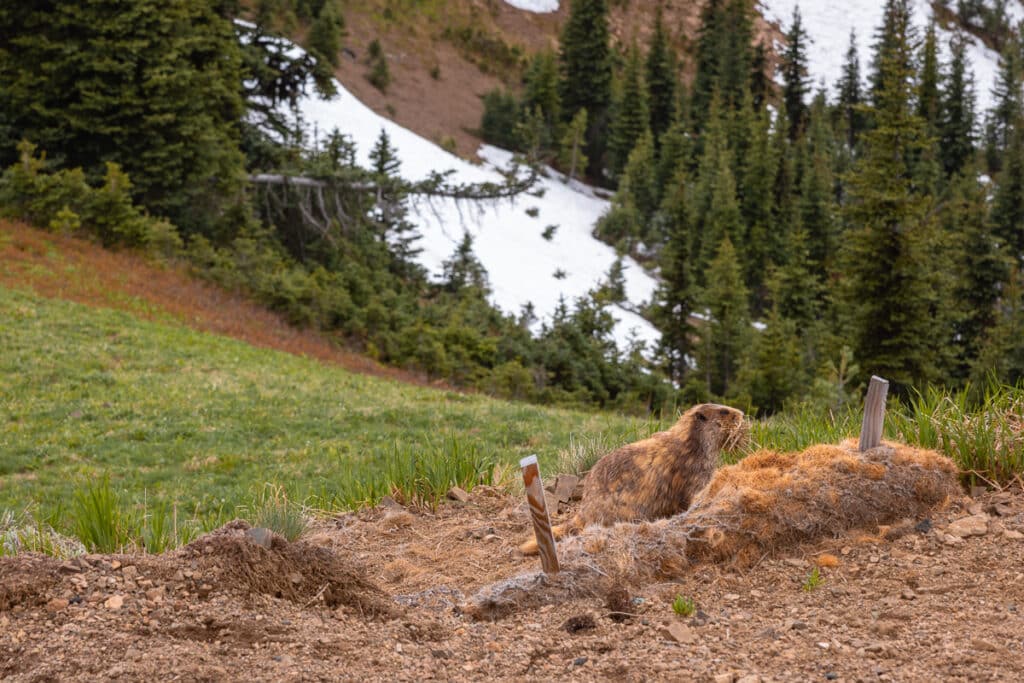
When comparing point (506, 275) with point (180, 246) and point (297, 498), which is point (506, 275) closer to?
point (180, 246)

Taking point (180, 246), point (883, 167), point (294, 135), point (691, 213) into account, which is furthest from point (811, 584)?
point (691, 213)

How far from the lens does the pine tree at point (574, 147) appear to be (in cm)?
5397

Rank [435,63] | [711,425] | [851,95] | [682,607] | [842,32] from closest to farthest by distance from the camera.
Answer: [682,607] < [711,425] < [435,63] < [851,95] < [842,32]

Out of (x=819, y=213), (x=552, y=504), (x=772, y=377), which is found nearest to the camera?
(x=552, y=504)

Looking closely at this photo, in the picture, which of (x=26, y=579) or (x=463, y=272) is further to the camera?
(x=463, y=272)

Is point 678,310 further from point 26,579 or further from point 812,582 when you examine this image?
point 26,579

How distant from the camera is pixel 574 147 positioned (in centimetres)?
5475

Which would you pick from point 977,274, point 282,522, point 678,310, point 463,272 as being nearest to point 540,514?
point 282,522

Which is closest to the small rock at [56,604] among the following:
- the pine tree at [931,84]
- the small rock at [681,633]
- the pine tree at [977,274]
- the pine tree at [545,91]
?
the small rock at [681,633]

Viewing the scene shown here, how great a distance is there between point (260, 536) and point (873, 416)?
121 inches

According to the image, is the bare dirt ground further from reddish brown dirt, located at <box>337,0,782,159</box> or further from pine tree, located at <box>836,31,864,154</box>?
pine tree, located at <box>836,31,864,154</box>

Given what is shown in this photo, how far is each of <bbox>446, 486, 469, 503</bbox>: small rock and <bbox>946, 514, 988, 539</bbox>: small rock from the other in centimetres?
283

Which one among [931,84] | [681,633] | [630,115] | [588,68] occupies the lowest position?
[681,633]

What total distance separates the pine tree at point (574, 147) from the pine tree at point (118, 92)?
97.3ft
